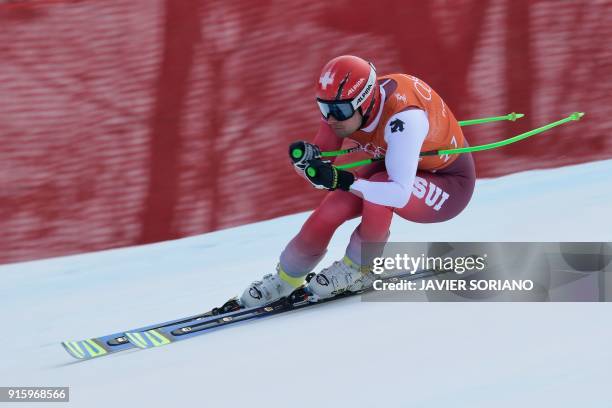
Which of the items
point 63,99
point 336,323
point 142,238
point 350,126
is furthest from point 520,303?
point 63,99

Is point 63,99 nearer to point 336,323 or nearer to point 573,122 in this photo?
point 336,323

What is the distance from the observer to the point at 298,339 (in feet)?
11.3

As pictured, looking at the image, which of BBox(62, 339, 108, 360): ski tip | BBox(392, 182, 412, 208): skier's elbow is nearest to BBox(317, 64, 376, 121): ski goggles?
BBox(392, 182, 412, 208): skier's elbow

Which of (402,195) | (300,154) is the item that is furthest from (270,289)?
(402,195)

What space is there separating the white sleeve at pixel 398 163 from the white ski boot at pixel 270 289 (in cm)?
54

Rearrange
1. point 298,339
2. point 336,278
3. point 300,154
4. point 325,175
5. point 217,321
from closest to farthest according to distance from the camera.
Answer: point 298,339 → point 325,175 → point 300,154 → point 217,321 → point 336,278

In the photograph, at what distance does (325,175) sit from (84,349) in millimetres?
1129

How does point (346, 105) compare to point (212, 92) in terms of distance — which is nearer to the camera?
point (346, 105)

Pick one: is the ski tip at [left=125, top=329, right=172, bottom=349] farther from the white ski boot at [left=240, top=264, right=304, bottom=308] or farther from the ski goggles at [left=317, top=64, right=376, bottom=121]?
the ski goggles at [left=317, top=64, right=376, bottom=121]

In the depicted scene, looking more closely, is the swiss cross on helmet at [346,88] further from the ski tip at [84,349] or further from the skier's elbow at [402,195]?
the ski tip at [84,349]

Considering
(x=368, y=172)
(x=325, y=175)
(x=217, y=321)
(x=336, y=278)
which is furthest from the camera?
(x=368, y=172)

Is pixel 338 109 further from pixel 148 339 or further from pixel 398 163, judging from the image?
pixel 148 339

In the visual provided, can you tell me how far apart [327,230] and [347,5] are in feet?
6.95

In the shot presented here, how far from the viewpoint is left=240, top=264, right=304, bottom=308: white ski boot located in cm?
392
